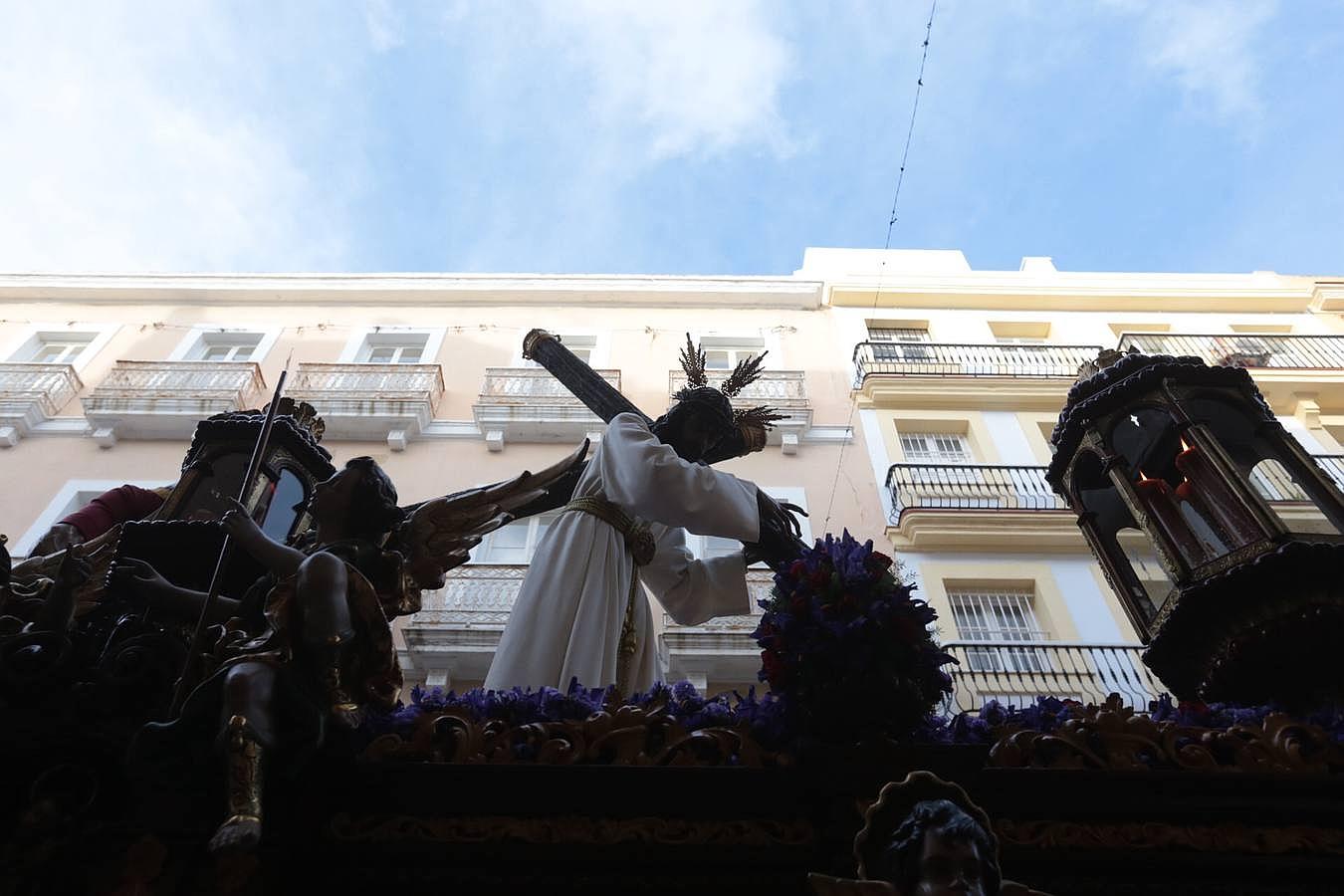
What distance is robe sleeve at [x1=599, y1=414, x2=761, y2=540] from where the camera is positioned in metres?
3.60

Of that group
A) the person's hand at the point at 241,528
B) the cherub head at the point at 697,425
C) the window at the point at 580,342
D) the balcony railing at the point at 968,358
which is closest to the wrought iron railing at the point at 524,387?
the window at the point at 580,342

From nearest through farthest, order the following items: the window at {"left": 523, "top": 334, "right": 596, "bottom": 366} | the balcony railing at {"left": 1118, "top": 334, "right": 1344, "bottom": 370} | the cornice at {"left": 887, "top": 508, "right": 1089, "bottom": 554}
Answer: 1. the cornice at {"left": 887, "top": 508, "right": 1089, "bottom": 554}
2. the balcony railing at {"left": 1118, "top": 334, "right": 1344, "bottom": 370}
3. the window at {"left": 523, "top": 334, "right": 596, "bottom": 366}

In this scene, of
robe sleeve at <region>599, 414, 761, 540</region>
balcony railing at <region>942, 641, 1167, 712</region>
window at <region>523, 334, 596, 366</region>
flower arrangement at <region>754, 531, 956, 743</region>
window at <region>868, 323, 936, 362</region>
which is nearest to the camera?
flower arrangement at <region>754, 531, 956, 743</region>

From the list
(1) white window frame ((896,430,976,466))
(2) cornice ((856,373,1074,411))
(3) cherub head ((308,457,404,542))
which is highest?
(2) cornice ((856,373,1074,411))

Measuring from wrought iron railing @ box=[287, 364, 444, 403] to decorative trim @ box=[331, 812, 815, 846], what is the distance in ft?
43.7

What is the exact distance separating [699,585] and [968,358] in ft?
44.1

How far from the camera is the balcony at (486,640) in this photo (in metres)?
11.2

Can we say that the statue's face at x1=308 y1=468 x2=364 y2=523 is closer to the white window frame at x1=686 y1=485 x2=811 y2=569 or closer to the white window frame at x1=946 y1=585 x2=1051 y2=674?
the white window frame at x1=686 y1=485 x2=811 y2=569

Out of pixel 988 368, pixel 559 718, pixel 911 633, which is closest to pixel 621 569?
pixel 559 718

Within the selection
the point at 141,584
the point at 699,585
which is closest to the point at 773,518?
the point at 699,585

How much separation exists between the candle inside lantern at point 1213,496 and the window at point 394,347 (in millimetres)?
14565

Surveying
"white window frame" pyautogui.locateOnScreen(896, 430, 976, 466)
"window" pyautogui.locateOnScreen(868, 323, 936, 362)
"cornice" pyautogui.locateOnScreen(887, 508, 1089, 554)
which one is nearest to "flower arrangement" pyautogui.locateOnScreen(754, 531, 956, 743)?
"cornice" pyautogui.locateOnScreen(887, 508, 1089, 554)

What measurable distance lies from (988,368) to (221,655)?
50.7ft

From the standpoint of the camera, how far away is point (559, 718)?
255cm
